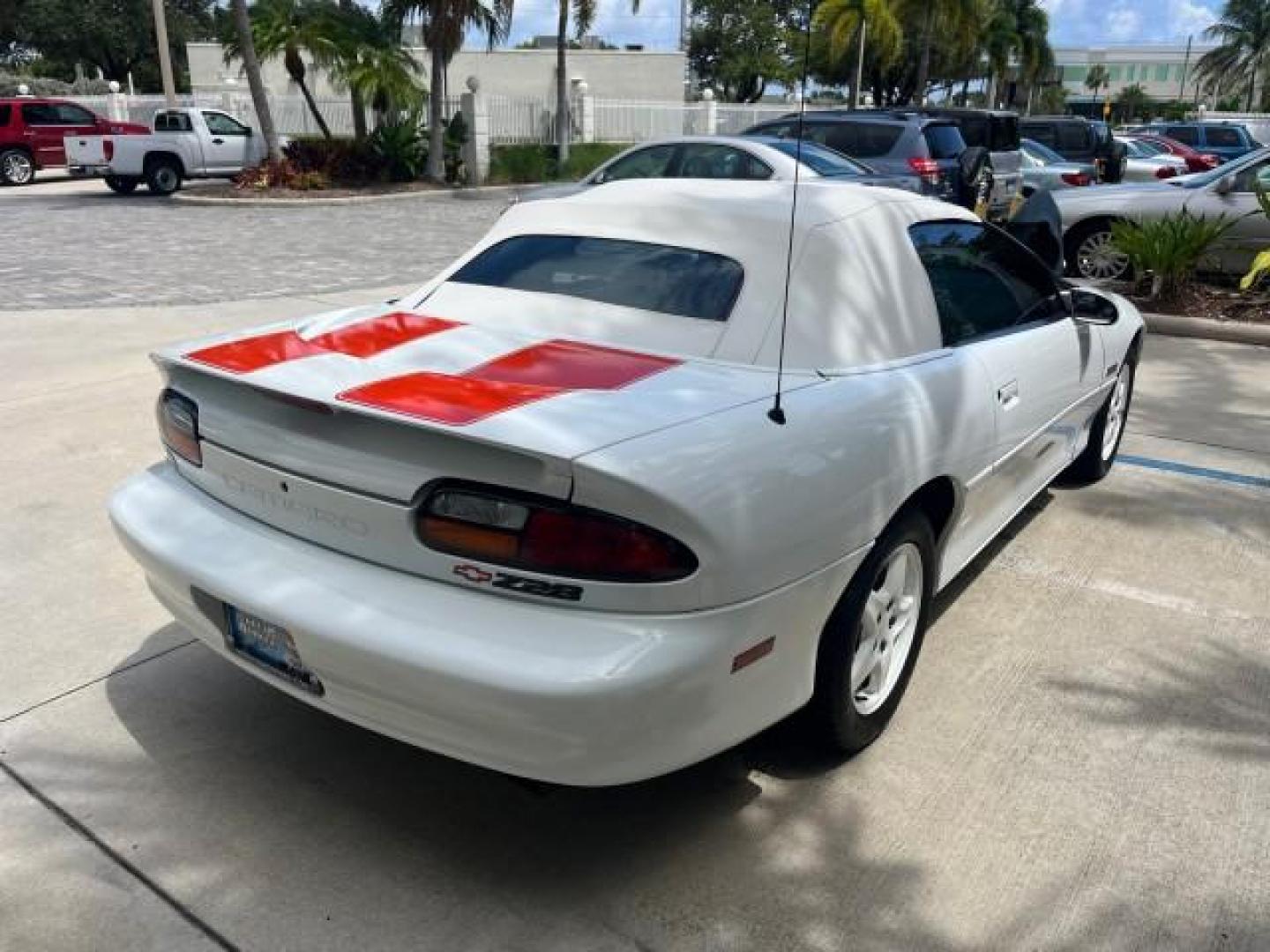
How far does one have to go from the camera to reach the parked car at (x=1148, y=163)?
818 inches

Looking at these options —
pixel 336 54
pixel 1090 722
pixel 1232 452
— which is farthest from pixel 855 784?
pixel 336 54

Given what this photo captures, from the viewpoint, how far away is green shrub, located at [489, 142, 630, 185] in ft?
82.4

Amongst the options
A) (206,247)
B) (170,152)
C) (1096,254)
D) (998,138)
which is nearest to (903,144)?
(1096,254)

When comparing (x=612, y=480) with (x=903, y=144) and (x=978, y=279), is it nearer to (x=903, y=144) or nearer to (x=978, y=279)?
(x=978, y=279)

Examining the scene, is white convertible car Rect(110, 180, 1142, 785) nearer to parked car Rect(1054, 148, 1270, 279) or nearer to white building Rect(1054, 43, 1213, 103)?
parked car Rect(1054, 148, 1270, 279)

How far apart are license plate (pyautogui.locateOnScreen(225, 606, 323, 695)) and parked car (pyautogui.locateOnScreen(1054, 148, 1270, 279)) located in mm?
9398

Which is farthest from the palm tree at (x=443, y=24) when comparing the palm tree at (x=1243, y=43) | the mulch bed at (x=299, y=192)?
the palm tree at (x=1243, y=43)

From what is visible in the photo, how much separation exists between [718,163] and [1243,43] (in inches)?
3393

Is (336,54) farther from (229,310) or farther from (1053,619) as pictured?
(1053,619)

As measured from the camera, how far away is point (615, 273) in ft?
11.3

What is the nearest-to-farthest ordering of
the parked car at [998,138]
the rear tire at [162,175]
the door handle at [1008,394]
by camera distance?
the door handle at [1008,394], the parked car at [998,138], the rear tire at [162,175]

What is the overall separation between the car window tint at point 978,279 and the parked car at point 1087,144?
698 inches

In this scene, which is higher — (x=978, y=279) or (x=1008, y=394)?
(x=978, y=279)

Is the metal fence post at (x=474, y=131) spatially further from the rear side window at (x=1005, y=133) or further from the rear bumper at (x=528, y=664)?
the rear bumper at (x=528, y=664)
